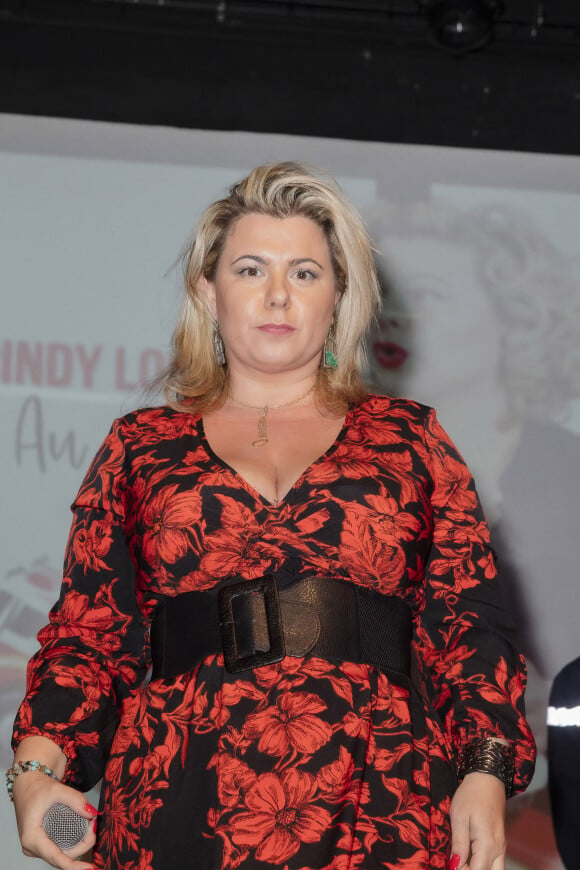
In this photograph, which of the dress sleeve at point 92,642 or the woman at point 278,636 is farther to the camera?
the dress sleeve at point 92,642

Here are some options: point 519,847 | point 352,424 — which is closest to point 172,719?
point 352,424

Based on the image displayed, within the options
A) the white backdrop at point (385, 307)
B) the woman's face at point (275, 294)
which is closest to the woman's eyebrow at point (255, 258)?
the woman's face at point (275, 294)

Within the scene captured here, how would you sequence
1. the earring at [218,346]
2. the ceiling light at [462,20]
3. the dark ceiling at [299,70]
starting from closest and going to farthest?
1. the earring at [218,346]
2. the ceiling light at [462,20]
3. the dark ceiling at [299,70]

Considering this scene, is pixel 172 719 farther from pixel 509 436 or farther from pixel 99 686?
pixel 509 436

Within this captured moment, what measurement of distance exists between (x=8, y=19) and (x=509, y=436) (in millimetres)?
1925

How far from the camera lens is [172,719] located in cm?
152

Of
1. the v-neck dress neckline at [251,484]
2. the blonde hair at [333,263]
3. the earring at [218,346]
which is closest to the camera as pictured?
the v-neck dress neckline at [251,484]

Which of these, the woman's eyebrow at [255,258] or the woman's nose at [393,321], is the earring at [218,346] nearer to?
the woman's eyebrow at [255,258]

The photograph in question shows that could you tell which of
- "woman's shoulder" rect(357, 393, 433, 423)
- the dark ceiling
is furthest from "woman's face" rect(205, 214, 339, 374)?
the dark ceiling

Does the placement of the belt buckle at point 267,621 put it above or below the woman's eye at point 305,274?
below

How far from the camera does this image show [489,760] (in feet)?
4.87

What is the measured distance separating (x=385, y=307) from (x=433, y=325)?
0.15 metres

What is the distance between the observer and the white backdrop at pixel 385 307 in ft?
10.8

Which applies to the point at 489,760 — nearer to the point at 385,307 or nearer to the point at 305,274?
the point at 305,274
